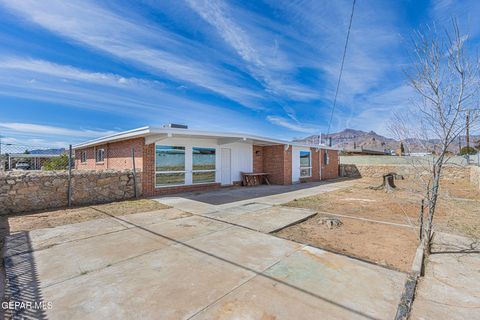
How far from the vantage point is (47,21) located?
712cm

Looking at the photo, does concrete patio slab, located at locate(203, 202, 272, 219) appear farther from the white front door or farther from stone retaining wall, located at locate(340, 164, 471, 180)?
stone retaining wall, located at locate(340, 164, 471, 180)

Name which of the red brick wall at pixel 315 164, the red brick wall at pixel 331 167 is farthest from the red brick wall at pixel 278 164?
the red brick wall at pixel 331 167

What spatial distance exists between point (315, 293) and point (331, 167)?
58.0ft

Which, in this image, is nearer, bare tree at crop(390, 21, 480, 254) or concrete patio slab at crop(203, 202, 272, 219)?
bare tree at crop(390, 21, 480, 254)

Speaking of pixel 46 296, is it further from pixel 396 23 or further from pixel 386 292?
pixel 396 23

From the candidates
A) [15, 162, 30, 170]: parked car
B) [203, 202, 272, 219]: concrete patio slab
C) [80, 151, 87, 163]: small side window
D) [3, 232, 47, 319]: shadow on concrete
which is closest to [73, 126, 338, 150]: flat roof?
[203, 202, 272, 219]: concrete patio slab

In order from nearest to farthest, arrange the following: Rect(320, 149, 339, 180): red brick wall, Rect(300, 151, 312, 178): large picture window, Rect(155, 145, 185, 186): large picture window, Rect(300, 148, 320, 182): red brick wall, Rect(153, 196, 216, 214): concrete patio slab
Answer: Rect(153, 196, 216, 214): concrete patio slab
Rect(155, 145, 185, 186): large picture window
Rect(300, 151, 312, 178): large picture window
Rect(300, 148, 320, 182): red brick wall
Rect(320, 149, 339, 180): red brick wall

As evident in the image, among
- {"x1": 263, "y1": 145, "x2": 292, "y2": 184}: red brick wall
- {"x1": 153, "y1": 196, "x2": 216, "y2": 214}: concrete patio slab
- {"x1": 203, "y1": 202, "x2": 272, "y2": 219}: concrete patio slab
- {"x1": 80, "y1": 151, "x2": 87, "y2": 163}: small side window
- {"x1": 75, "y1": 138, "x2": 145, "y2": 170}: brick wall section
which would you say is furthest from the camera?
{"x1": 80, "y1": 151, "x2": 87, "y2": 163}: small side window

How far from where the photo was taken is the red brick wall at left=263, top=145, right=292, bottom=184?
13836 millimetres

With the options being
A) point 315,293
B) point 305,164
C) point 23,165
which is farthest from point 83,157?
point 315,293

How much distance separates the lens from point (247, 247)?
3867mm

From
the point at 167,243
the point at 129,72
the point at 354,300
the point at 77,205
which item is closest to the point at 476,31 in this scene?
the point at 354,300

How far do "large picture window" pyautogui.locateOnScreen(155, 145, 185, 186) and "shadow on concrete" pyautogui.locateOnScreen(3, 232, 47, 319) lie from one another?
19.3 ft

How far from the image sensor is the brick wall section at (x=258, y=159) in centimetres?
1421
